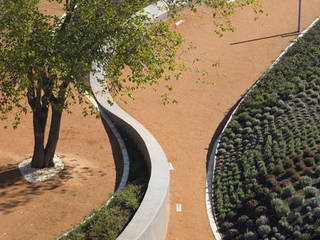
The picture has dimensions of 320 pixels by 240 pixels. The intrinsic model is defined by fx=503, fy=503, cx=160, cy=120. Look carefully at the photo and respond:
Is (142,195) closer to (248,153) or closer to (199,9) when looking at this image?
(248,153)

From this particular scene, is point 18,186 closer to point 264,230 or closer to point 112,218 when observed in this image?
point 112,218

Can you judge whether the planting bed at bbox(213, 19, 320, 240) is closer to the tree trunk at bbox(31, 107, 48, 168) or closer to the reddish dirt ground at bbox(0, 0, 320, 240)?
the reddish dirt ground at bbox(0, 0, 320, 240)

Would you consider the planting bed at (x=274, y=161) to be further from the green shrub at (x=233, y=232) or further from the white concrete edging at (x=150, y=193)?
the white concrete edging at (x=150, y=193)

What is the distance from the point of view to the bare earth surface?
60.6 feet

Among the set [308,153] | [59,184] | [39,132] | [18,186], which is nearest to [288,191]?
[308,153]

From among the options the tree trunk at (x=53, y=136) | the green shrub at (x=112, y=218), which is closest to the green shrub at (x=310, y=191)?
the green shrub at (x=112, y=218)

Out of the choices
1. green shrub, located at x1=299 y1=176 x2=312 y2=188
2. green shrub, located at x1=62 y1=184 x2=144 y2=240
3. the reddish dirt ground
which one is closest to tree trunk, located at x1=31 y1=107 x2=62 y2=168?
the reddish dirt ground

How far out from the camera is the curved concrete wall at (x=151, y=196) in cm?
1473

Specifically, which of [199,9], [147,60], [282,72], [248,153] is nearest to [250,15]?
[199,9]

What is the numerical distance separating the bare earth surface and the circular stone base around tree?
4385mm

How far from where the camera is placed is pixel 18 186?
1741 cm

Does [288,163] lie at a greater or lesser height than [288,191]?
greater

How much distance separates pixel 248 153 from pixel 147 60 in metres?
6.62

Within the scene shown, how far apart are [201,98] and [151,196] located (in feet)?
33.6
